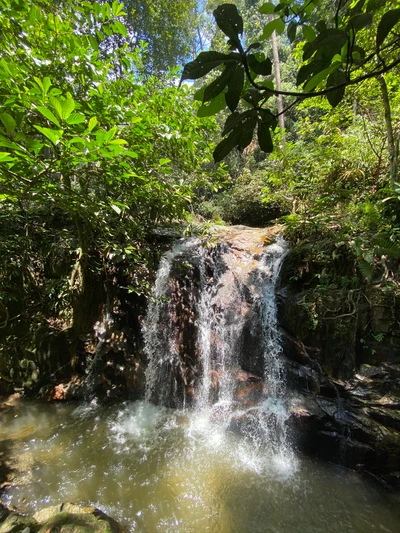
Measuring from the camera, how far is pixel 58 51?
116 inches

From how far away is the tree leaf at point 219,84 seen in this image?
88 cm

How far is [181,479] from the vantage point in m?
3.68

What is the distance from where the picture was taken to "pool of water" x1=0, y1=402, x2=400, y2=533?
315cm

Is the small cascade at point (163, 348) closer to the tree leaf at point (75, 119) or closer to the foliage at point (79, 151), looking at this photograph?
the foliage at point (79, 151)

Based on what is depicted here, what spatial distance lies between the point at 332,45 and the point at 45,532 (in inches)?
159

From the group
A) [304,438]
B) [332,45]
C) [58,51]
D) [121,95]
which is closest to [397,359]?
[304,438]

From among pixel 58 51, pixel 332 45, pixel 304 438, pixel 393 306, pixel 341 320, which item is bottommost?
pixel 304 438

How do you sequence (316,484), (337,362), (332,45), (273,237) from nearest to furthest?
1. (332,45)
2. (316,484)
3. (337,362)
4. (273,237)

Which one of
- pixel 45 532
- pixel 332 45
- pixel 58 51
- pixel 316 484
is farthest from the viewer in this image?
pixel 316 484

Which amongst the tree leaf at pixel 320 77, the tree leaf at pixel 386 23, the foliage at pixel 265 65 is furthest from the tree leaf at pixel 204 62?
the tree leaf at pixel 386 23

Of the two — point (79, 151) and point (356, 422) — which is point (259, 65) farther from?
point (356, 422)

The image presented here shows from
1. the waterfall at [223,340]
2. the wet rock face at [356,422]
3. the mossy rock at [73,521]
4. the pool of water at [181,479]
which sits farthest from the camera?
the waterfall at [223,340]

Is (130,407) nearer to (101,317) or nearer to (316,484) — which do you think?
(101,317)

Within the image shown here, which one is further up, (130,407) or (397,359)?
(397,359)
